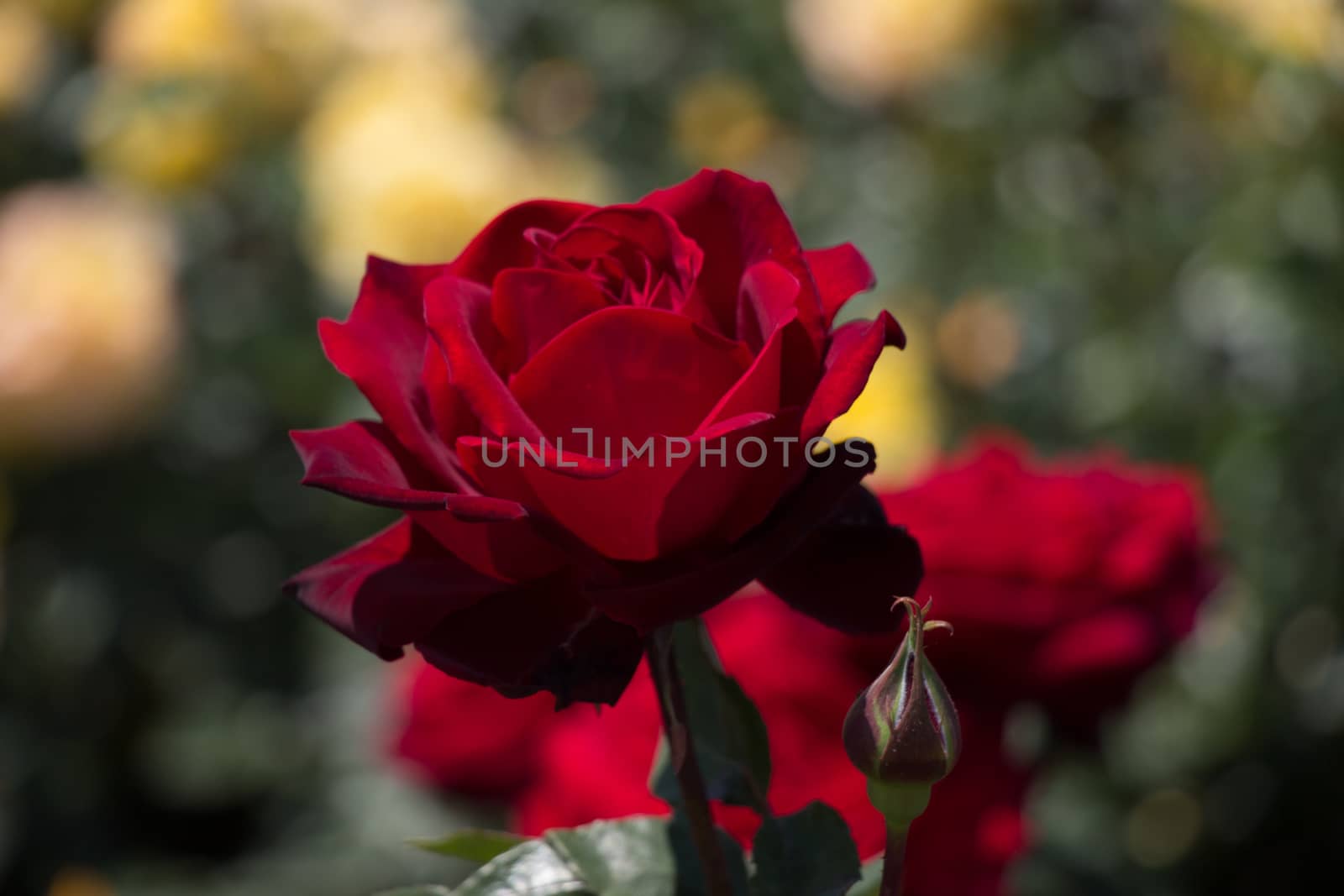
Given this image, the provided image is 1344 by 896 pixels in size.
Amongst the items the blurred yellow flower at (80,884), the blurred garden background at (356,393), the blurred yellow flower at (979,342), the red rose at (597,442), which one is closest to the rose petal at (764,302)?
the red rose at (597,442)

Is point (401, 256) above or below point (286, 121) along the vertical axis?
below

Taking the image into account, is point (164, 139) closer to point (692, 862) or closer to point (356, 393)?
point (356, 393)

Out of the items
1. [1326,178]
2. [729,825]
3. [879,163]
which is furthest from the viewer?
[879,163]

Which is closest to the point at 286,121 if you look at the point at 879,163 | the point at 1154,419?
the point at 879,163

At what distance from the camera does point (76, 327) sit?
3.71ft

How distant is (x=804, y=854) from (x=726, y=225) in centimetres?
15

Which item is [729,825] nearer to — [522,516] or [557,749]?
[557,749]

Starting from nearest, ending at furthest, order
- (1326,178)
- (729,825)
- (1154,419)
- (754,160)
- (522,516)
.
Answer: (522,516) < (729,825) < (1326,178) < (1154,419) < (754,160)

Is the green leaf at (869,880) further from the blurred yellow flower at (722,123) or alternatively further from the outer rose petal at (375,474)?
the blurred yellow flower at (722,123)

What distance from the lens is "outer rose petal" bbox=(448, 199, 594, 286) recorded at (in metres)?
0.33

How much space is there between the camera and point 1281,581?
1000 millimetres

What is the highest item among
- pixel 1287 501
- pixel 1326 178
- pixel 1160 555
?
pixel 1326 178

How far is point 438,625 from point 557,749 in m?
0.28

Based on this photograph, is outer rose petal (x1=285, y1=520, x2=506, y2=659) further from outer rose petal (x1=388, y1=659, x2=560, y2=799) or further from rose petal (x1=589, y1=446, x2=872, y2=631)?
outer rose petal (x1=388, y1=659, x2=560, y2=799)
